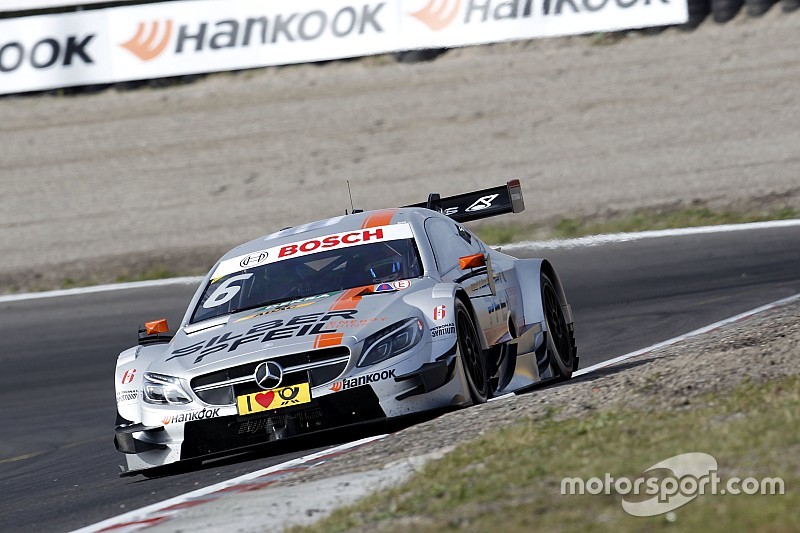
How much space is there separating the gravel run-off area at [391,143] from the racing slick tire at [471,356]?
9388 mm

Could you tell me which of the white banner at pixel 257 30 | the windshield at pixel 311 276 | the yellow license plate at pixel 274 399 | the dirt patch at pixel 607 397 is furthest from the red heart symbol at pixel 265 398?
the white banner at pixel 257 30

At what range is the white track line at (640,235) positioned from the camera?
50.6ft

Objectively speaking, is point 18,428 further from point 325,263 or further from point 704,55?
point 704,55

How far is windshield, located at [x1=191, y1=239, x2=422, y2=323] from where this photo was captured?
8.13 m

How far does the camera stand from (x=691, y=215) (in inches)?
653

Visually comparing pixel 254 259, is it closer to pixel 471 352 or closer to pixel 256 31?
pixel 471 352

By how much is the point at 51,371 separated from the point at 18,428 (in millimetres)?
1872

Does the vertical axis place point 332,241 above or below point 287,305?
above

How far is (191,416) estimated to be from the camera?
721cm

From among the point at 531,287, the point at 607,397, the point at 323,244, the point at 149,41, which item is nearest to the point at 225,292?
the point at 323,244

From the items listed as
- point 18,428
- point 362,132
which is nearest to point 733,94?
point 362,132

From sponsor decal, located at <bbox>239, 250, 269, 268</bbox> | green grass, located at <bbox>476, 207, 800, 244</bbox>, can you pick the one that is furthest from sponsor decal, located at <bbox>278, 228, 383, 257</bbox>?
green grass, located at <bbox>476, 207, 800, 244</bbox>
